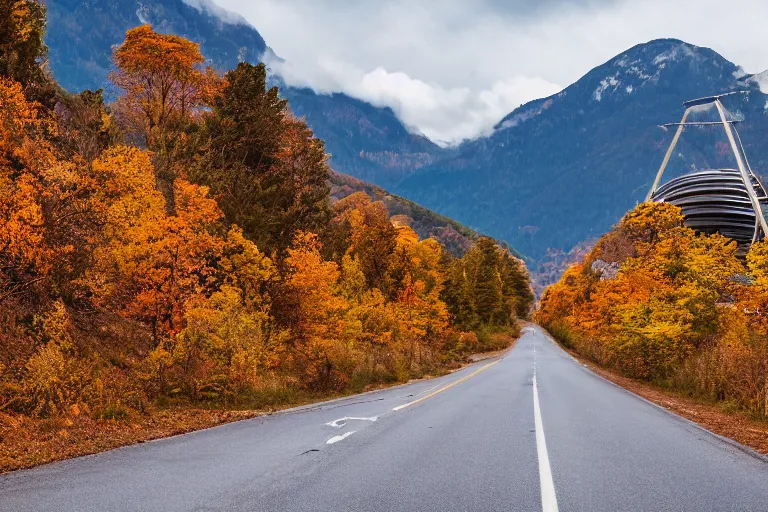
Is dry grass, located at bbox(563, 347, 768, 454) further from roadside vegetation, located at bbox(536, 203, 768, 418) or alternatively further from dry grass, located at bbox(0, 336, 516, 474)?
dry grass, located at bbox(0, 336, 516, 474)

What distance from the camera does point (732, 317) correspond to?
21781 mm

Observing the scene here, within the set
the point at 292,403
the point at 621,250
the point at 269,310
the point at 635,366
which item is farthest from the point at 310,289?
the point at 621,250

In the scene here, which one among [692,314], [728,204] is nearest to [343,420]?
[692,314]

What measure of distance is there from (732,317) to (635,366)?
932 centimetres

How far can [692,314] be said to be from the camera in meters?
23.1

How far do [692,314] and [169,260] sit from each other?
21211 millimetres

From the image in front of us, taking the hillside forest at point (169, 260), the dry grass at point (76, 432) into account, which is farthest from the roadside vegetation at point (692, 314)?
the dry grass at point (76, 432)

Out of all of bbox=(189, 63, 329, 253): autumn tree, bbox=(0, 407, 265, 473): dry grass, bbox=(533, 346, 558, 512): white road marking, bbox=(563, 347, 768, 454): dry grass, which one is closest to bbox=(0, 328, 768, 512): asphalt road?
bbox=(533, 346, 558, 512): white road marking

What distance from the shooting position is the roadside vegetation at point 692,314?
17.3 m

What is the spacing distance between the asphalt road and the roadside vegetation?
7584mm

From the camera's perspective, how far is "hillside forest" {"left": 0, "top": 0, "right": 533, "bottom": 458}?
12438 millimetres

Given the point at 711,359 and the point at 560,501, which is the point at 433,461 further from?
the point at 711,359

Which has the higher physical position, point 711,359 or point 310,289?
point 310,289

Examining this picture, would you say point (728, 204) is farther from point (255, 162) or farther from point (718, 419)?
point (718, 419)
